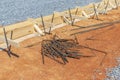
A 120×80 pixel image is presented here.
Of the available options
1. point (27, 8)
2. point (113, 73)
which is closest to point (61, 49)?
point (113, 73)

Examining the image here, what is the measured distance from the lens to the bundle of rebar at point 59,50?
434 inches

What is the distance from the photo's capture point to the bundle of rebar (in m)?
11.0

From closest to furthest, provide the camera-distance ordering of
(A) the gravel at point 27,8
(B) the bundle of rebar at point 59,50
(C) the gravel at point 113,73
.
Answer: (C) the gravel at point 113,73 → (B) the bundle of rebar at point 59,50 → (A) the gravel at point 27,8

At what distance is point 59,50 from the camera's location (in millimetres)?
11273

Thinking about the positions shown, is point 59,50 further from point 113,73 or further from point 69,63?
point 113,73

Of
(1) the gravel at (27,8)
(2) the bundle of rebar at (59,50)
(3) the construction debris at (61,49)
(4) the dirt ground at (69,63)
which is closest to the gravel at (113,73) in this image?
(4) the dirt ground at (69,63)

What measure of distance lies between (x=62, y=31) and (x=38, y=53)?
3.56 metres

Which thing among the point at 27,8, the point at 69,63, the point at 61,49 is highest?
the point at 61,49

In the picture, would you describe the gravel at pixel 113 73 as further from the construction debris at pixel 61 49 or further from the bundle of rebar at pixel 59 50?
the bundle of rebar at pixel 59 50

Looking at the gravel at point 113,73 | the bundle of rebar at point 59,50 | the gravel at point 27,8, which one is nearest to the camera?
the gravel at point 113,73

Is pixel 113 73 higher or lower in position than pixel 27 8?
higher

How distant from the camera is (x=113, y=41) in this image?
13.1 meters

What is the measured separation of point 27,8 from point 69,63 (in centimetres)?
911

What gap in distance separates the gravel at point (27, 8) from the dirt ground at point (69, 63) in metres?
3.39
